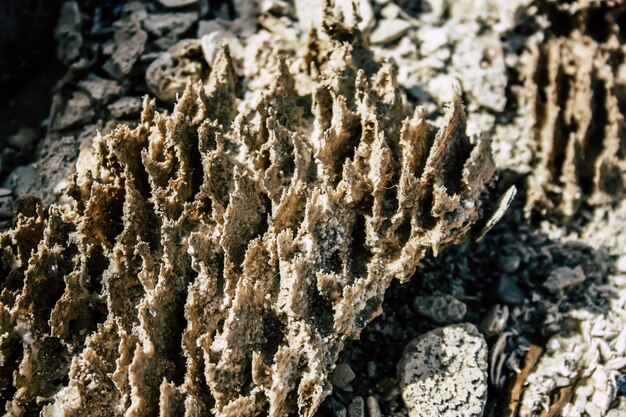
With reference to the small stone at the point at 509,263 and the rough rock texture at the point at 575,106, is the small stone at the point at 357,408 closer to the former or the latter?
the small stone at the point at 509,263

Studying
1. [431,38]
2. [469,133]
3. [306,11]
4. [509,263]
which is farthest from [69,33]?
[509,263]

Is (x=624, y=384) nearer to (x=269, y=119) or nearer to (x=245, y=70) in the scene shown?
(x=269, y=119)

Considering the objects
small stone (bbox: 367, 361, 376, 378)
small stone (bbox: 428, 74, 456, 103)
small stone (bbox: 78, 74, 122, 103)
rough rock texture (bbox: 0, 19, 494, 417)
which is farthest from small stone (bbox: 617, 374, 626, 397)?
small stone (bbox: 78, 74, 122, 103)

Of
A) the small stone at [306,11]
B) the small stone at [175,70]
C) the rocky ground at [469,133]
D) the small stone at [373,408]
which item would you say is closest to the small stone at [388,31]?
the rocky ground at [469,133]

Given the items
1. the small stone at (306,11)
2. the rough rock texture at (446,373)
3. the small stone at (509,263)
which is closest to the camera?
the rough rock texture at (446,373)

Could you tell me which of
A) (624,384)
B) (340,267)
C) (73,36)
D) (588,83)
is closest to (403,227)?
(340,267)

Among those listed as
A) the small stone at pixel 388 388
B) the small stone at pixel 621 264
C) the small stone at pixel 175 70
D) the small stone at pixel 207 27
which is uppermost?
the small stone at pixel 207 27

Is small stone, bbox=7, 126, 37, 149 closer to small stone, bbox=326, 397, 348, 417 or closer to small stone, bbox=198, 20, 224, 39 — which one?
small stone, bbox=198, 20, 224, 39
